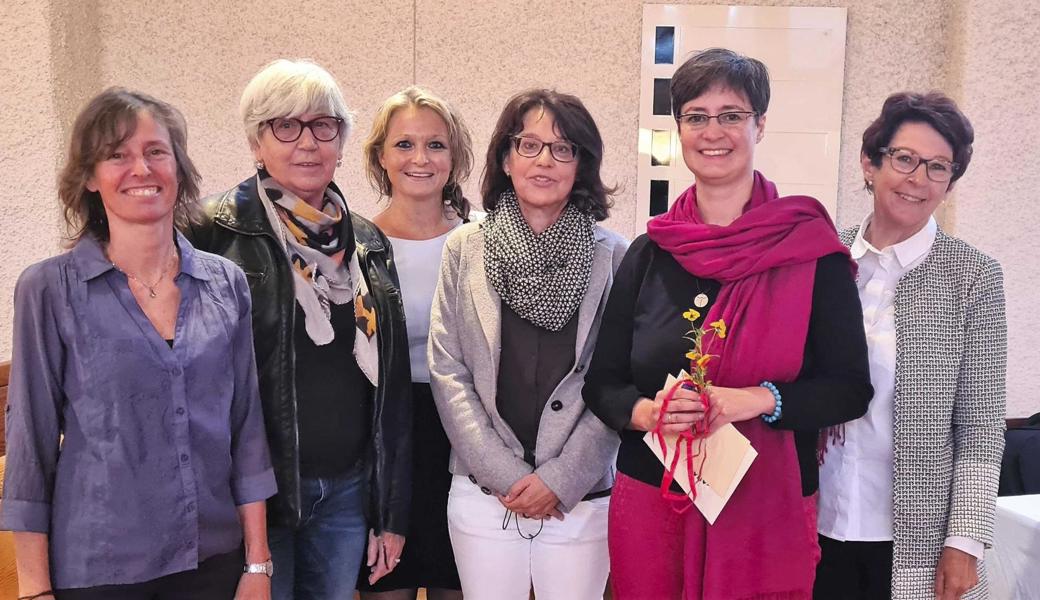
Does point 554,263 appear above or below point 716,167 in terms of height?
below

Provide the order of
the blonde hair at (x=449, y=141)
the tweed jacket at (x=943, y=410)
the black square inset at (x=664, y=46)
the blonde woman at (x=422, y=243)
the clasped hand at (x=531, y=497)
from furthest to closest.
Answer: the black square inset at (x=664, y=46), the blonde hair at (x=449, y=141), the blonde woman at (x=422, y=243), the clasped hand at (x=531, y=497), the tweed jacket at (x=943, y=410)

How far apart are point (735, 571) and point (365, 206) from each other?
320cm

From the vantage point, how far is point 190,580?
5.04 ft

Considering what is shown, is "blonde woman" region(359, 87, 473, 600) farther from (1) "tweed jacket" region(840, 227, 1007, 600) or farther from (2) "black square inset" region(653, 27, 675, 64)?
(2) "black square inset" region(653, 27, 675, 64)

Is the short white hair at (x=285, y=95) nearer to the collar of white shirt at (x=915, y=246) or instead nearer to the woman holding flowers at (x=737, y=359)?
the woman holding flowers at (x=737, y=359)

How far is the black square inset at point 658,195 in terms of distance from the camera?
168 inches

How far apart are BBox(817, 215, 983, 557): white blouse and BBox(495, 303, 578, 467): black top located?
0.66 meters

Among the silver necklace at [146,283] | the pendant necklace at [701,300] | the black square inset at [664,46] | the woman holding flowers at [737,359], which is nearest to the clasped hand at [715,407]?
the woman holding flowers at [737,359]

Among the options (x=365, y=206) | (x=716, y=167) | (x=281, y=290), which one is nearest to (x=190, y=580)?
(x=281, y=290)

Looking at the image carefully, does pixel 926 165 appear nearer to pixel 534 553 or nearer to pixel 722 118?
pixel 722 118

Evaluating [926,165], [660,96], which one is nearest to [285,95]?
[926,165]

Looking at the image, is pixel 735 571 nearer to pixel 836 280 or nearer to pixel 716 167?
pixel 836 280

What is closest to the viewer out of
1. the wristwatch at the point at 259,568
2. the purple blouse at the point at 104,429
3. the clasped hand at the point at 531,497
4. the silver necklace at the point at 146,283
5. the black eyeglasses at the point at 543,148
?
the purple blouse at the point at 104,429

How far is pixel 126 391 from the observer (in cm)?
145
